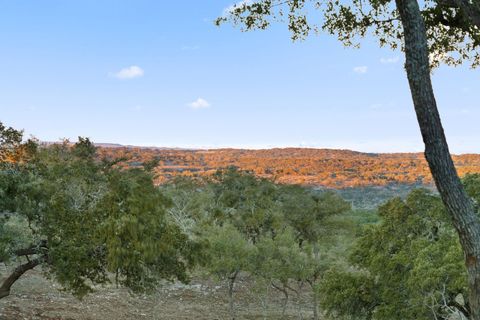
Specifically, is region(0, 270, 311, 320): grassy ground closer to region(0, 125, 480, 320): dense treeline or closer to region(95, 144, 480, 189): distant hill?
region(0, 125, 480, 320): dense treeline

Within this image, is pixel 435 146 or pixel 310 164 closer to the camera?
pixel 435 146

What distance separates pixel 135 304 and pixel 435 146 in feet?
94.2

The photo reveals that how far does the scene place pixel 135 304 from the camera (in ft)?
99.9

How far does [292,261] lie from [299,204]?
1375 cm

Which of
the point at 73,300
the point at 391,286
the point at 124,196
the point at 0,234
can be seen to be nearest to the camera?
the point at 0,234

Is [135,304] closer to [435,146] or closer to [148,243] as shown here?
[148,243]

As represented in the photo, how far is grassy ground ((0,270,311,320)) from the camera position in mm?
24453

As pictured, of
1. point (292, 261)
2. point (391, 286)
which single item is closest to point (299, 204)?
point (292, 261)

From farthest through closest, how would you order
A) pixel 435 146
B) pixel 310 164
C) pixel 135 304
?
pixel 310 164, pixel 135 304, pixel 435 146

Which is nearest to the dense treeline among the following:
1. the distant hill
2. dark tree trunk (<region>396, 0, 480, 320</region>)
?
dark tree trunk (<region>396, 0, 480, 320</region>)

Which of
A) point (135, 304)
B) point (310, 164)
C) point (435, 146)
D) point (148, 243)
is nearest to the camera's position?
point (435, 146)

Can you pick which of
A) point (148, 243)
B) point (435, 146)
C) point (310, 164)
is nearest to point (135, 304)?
point (148, 243)

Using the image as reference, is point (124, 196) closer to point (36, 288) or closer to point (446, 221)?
point (446, 221)

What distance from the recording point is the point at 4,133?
1844cm
